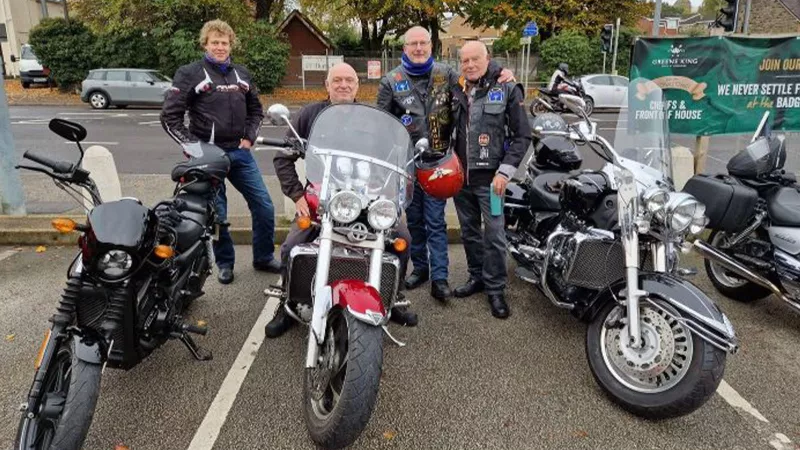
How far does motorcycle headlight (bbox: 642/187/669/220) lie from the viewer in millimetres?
2904

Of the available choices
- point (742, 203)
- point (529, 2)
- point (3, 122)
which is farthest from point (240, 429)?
point (529, 2)

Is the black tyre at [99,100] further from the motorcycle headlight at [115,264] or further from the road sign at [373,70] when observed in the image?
the motorcycle headlight at [115,264]

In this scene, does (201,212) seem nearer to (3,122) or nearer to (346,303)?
(346,303)

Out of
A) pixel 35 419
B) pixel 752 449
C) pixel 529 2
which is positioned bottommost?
pixel 752 449

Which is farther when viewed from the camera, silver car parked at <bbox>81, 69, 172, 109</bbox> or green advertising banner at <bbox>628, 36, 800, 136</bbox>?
silver car parked at <bbox>81, 69, 172, 109</bbox>

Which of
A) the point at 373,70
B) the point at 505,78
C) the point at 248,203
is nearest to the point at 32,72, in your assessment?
the point at 373,70

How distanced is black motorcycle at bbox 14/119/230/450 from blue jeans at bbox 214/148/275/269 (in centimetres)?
146

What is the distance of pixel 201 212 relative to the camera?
3561mm

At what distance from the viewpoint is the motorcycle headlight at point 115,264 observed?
8.17 feet

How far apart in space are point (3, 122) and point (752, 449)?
648cm

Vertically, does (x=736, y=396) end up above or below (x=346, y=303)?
below

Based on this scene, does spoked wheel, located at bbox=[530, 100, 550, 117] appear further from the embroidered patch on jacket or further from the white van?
the white van

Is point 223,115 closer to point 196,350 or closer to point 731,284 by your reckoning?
point 196,350

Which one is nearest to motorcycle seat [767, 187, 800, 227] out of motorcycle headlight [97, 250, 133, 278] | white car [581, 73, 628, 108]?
motorcycle headlight [97, 250, 133, 278]
